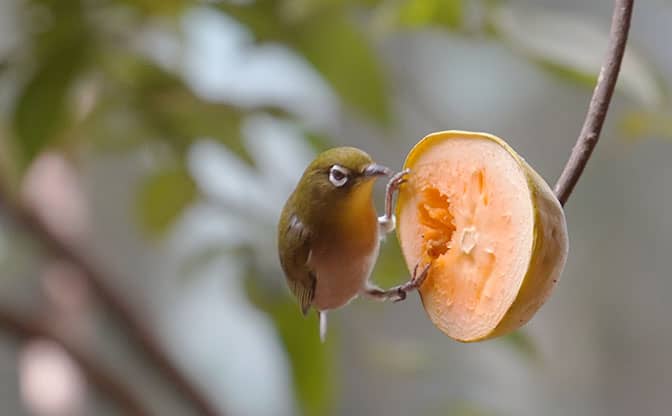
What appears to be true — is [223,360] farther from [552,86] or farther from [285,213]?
[285,213]

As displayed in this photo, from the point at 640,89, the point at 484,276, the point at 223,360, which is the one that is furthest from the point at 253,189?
the point at 484,276

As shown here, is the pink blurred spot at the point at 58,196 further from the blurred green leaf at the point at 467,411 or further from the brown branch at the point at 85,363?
the blurred green leaf at the point at 467,411

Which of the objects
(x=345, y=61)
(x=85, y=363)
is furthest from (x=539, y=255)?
(x=85, y=363)

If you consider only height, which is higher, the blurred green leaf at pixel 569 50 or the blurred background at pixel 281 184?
the blurred green leaf at pixel 569 50

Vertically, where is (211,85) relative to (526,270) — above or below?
below

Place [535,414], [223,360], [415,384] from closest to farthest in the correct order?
[535,414], [415,384], [223,360]

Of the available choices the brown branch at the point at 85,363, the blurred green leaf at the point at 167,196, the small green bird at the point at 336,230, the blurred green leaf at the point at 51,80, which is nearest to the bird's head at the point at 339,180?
the small green bird at the point at 336,230

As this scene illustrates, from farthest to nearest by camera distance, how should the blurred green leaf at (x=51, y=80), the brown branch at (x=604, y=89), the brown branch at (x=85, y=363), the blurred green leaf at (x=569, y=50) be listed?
the brown branch at (x=85, y=363)
the blurred green leaf at (x=51, y=80)
the blurred green leaf at (x=569, y=50)
the brown branch at (x=604, y=89)
